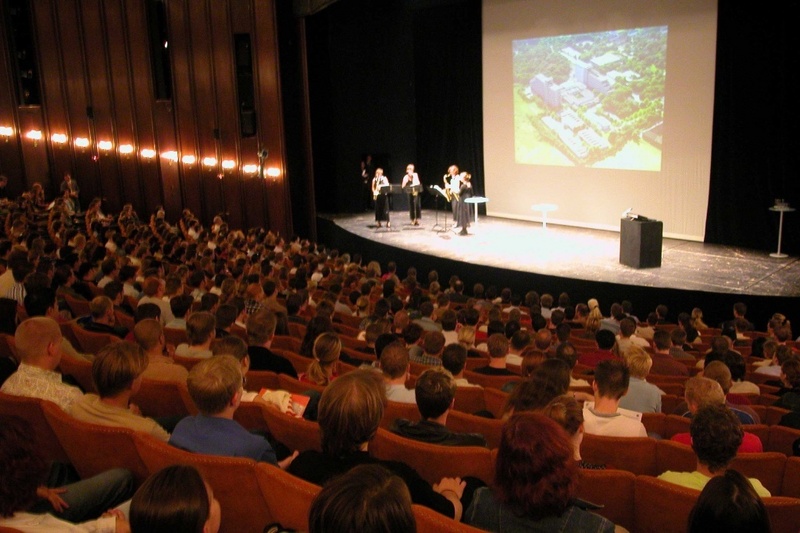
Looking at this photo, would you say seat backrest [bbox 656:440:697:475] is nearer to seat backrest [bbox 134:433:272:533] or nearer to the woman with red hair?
the woman with red hair

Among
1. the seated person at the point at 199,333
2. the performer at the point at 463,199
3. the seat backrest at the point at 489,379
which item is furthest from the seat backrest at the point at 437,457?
the performer at the point at 463,199

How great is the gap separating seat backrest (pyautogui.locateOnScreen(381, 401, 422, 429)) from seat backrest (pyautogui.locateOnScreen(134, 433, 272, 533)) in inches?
43.4

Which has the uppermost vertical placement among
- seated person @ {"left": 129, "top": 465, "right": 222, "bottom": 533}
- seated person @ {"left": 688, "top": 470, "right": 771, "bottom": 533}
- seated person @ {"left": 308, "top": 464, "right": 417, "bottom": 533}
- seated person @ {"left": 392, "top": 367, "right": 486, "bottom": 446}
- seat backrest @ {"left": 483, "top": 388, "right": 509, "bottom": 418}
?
seated person @ {"left": 308, "top": 464, "right": 417, "bottom": 533}

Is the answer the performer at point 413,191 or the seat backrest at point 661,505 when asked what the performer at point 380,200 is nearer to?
the performer at point 413,191

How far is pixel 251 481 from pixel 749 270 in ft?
32.3

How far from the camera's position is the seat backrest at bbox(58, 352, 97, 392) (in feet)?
13.9

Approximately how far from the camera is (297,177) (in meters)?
15.5

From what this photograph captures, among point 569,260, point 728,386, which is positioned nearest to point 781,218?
point 569,260

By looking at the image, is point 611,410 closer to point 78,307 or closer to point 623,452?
point 623,452

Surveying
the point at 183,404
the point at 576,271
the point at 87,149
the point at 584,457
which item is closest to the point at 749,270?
the point at 576,271

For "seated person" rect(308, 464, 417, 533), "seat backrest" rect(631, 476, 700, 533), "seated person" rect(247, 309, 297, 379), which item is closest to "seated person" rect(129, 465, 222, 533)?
"seated person" rect(308, 464, 417, 533)

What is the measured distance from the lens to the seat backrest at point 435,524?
212cm

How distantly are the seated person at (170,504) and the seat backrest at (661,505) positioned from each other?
1633 mm

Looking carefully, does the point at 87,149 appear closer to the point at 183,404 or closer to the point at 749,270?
the point at 749,270
